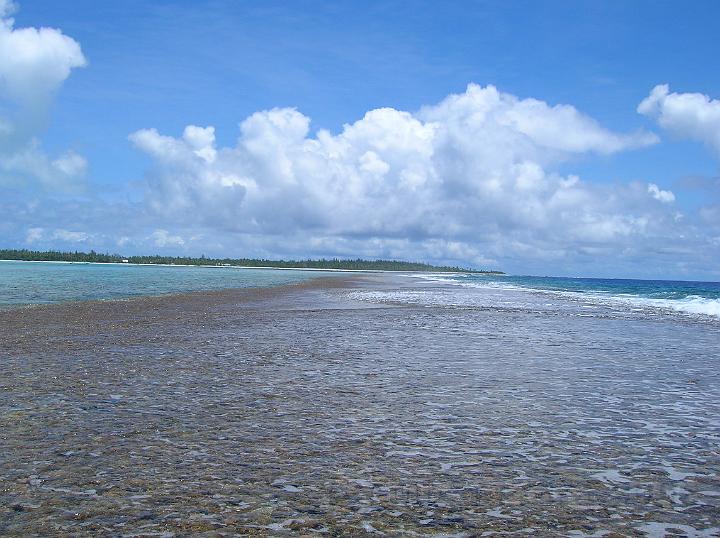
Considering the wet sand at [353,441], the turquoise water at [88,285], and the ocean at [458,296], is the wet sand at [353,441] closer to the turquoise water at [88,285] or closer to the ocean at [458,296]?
the ocean at [458,296]

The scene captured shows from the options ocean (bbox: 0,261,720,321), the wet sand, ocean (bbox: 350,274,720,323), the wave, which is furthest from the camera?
the wave

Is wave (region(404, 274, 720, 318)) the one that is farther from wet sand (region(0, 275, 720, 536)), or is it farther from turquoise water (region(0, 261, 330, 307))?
turquoise water (region(0, 261, 330, 307))

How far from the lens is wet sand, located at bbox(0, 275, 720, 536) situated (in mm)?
6473

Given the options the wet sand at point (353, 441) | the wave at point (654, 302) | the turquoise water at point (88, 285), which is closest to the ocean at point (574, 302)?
the wave at point (654, 302)

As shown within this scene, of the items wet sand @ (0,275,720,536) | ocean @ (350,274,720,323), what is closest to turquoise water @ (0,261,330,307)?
ocean @ (350,274,720,323)

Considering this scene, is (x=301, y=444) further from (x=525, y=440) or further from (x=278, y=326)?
(x=278, y=326)

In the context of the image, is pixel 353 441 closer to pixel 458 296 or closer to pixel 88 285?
pixel 458 296

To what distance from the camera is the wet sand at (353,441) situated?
647cm

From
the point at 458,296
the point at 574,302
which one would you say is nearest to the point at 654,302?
the point at 574,302

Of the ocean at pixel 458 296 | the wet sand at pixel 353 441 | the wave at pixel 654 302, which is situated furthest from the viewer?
the wave at pixel 654 302

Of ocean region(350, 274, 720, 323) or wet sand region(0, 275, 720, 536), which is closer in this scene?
wet sand region(0, 275, 720, 536)

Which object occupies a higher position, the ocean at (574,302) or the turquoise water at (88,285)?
the ocean at (574,302)

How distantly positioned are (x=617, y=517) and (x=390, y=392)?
682 cm

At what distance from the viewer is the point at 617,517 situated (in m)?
6.54
